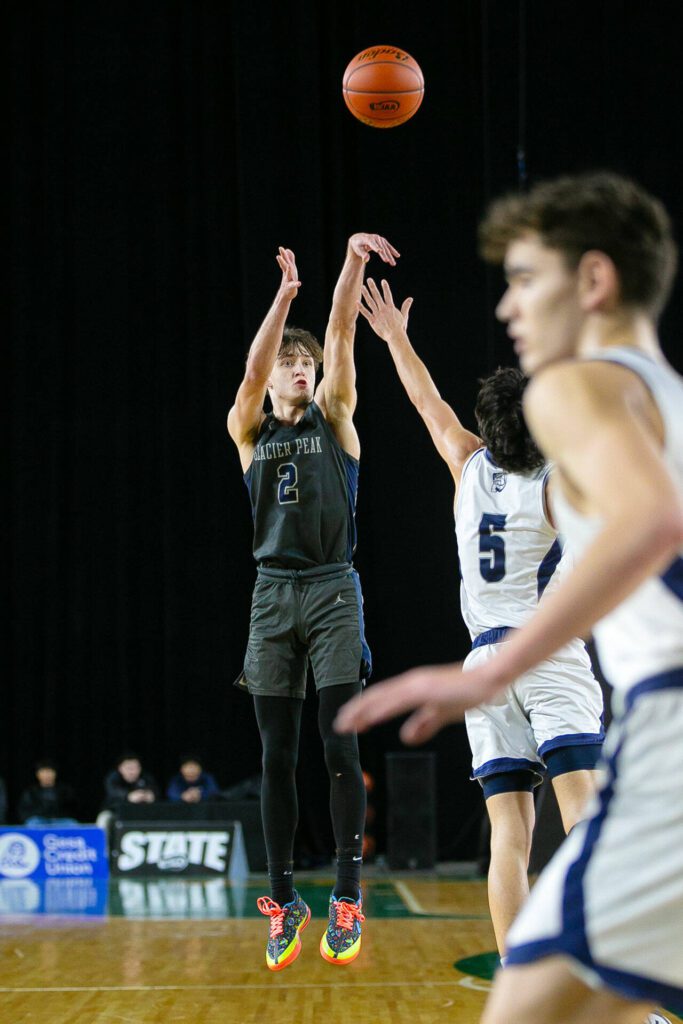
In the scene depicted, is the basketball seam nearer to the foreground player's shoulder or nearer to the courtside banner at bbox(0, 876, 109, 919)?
the foreground player's shoulder

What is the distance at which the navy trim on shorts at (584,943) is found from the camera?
167 centimetres

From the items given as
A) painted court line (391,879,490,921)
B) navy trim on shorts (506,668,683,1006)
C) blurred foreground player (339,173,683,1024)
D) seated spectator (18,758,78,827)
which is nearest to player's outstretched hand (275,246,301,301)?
blurred foreground player (339,173,683,1024)

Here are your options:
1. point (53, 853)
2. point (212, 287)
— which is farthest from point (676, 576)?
point (212, 287)

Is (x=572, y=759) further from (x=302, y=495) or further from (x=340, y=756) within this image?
(x=302, y=495)

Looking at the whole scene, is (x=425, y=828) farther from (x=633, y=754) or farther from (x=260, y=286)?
(x=633, y=754)

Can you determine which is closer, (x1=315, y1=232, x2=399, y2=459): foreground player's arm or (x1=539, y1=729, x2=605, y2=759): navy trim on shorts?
(x1=539, y1=729, x2=605, y2=759): navy trim on shorts

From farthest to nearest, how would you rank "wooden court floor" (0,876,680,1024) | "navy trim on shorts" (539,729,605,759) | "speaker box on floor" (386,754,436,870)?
"speaker box on floor" (386,754,436,870), "wooden court floor" (0,876,680,1024), "navy trim on shorts" (539,729,605,759)

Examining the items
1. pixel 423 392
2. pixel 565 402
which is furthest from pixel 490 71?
pixel 565 402

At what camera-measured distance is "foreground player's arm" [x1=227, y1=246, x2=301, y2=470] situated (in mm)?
5035

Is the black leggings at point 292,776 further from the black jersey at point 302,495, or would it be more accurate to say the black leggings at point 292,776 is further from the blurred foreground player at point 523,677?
the blurred foreground player at point 523,677

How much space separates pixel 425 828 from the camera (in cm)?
1378

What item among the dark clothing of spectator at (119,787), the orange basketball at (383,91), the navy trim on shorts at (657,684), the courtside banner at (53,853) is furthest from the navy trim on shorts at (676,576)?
the dark clothing of spectator at (119,787)

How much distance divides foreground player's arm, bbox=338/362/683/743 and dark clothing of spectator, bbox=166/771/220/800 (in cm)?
1266

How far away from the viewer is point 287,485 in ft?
17.0
